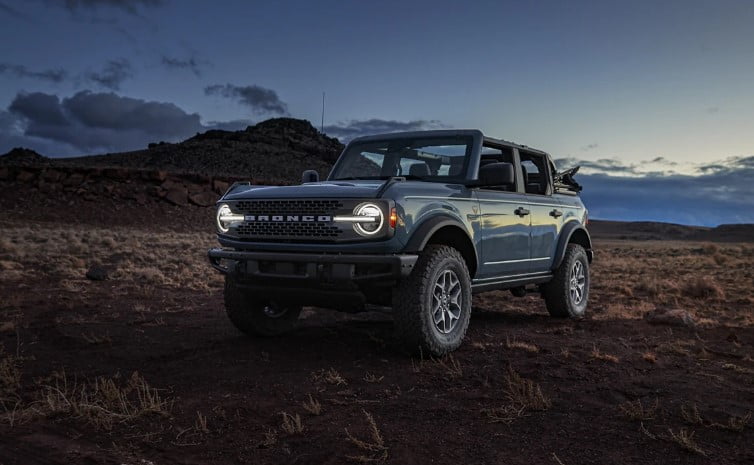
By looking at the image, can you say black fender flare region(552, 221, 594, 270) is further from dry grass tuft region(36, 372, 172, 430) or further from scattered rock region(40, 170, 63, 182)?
scattered rock region(40, 170, 63, 182)

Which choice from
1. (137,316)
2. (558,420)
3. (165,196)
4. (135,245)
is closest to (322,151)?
(165,196)

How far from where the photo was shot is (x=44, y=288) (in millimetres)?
11828

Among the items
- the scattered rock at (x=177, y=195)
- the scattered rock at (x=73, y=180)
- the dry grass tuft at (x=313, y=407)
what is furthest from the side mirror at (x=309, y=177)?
the scattered rock at (x=73, y=180)

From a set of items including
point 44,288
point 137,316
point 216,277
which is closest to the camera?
point 137,316

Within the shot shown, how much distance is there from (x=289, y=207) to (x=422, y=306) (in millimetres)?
1447

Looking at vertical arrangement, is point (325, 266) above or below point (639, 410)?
above

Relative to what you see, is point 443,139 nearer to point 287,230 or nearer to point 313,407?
point 287,230

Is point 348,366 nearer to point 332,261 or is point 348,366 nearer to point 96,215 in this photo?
point 332,261

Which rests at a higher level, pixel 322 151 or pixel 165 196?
pixel 322 151

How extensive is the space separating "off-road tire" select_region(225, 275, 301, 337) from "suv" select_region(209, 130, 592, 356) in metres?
0.01

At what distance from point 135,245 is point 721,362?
21012 mm

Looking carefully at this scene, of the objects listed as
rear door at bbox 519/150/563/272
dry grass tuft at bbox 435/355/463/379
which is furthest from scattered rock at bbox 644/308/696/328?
dry grass tuft at bbox 435/355/463/379

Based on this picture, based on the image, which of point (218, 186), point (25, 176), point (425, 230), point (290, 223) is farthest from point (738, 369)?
point (25, 176)

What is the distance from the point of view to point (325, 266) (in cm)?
532
